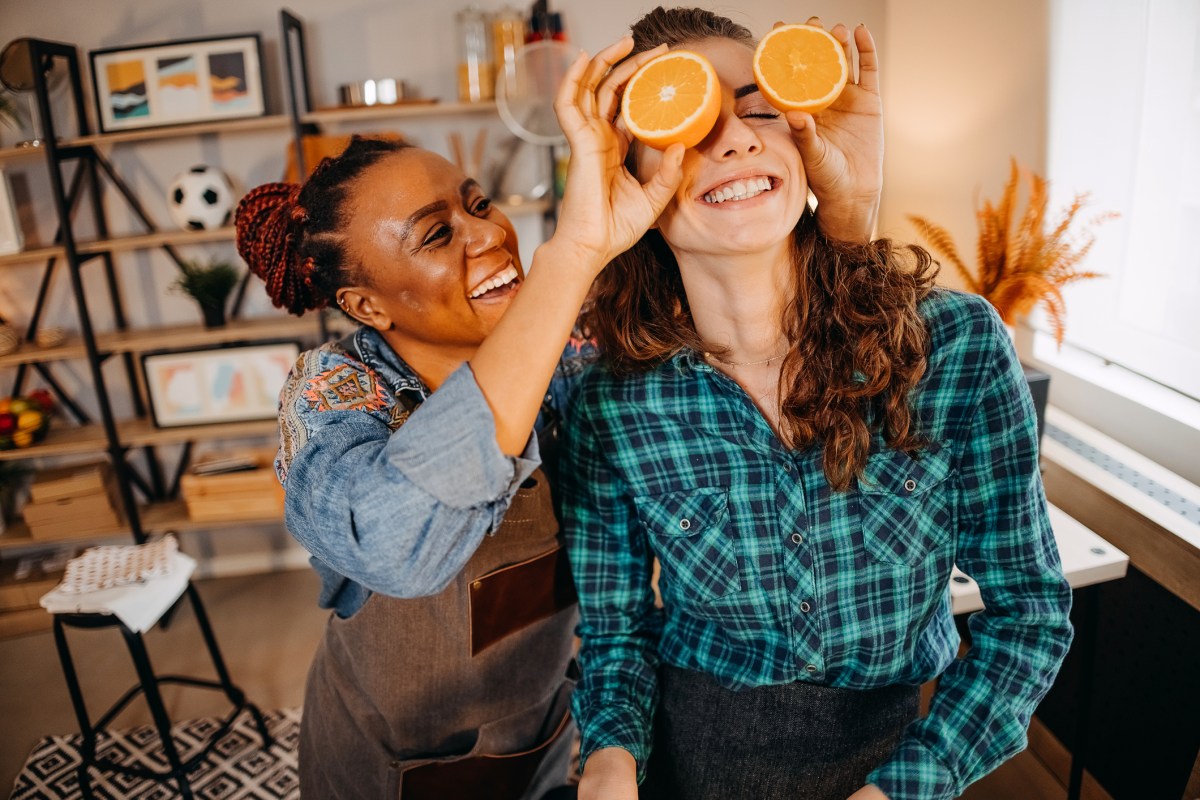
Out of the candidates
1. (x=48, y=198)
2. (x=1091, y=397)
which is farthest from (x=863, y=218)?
(x=48, y=198)

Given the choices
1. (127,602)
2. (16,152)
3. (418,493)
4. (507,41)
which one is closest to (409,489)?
(418,493)

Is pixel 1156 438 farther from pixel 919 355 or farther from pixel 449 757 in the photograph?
pixel 449 757

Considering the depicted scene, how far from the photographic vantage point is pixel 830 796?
3.79 ft

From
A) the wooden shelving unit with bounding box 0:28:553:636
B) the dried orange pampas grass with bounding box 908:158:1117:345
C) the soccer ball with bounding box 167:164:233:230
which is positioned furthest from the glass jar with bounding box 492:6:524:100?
the dried orange pampas grass with bounding box 908:158:1117:345

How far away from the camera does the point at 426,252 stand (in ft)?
4.22

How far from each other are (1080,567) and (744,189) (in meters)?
1.27

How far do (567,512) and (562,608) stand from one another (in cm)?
28

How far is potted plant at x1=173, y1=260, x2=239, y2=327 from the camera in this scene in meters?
3.51

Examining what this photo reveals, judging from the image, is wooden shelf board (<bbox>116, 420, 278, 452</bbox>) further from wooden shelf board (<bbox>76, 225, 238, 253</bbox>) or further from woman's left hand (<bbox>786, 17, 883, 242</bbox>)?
woman's left hand (<bbox>786, 17, 883, 242</bbox>)

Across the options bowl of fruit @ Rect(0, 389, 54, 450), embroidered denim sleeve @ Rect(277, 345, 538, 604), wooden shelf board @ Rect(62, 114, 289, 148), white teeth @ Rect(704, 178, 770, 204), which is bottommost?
bowl of fruit @ Rect(0, 389, 54, 450)

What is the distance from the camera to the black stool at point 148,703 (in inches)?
90.0

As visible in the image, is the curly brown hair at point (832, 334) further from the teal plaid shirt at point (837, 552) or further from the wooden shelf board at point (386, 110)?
the wooden shelf board at point (386, 110)

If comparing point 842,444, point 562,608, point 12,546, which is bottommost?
point 12,546

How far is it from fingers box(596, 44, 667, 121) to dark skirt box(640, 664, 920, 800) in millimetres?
834
